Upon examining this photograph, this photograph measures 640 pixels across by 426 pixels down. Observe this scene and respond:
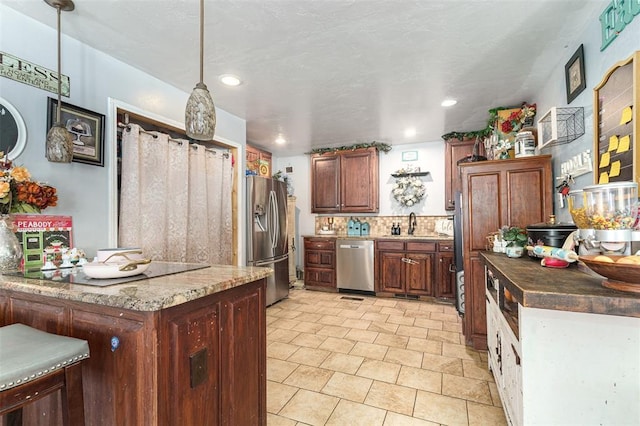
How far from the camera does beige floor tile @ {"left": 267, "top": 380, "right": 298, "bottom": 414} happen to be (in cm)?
190

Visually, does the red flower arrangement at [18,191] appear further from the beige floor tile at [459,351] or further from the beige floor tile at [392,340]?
the beige floor tile at [459,351]

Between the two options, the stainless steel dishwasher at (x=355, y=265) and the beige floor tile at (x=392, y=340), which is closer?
the beige floor tile at (x=392, y=340)

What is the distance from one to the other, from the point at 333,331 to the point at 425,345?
36.2 inches

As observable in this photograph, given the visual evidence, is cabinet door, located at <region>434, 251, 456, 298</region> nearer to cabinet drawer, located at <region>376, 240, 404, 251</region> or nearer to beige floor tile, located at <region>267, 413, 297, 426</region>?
cabinet drawer, located at <region>376, 240, 404, 251</region>

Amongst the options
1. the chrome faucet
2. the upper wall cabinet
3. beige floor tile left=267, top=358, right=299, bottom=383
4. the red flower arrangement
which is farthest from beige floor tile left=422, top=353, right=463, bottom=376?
the red flower arrangement

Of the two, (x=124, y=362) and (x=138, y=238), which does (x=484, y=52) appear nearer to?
(x=124, y=362)

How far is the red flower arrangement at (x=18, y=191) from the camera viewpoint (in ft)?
4.82

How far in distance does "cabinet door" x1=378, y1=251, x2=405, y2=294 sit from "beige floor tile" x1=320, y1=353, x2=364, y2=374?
1954mm

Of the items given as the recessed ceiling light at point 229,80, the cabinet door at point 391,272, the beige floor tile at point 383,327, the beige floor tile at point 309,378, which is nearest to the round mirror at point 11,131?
the recessed ceiling light at point 229,80

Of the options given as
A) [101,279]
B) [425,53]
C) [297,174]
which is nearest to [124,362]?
[101,279]

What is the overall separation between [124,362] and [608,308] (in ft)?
5.41

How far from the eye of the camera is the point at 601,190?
3.87 ft

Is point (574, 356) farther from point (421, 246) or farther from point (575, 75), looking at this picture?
point (421, 246)

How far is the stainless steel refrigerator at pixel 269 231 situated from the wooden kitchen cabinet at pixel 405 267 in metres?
1.42
